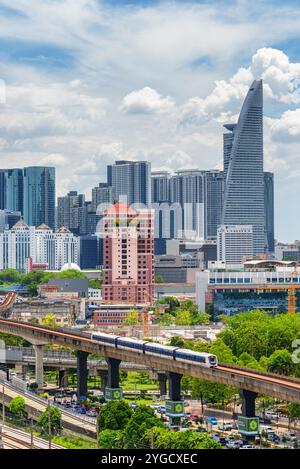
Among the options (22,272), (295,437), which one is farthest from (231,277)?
(22,272)

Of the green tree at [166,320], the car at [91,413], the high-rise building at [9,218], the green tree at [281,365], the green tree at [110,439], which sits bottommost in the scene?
the car at [91,413]

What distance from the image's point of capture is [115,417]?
11.0m

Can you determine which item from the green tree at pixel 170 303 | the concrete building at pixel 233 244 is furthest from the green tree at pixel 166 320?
the concrete building at pixel 233 244

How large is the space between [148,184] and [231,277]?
35.9 m

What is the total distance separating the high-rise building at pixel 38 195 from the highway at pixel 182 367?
39.6m

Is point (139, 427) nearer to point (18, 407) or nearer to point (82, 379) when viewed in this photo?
point (18, 407)

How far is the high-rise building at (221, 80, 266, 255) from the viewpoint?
54.9 meters

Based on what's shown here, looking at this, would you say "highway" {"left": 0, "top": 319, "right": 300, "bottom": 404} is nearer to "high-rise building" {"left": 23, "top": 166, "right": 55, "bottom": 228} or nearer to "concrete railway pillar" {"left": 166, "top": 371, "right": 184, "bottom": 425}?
"concrete railway pillar" {"left": 166, "top": 371, "right": 184, "bottom": 425}

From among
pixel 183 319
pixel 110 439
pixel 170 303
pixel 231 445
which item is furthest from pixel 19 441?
pixel 170 303

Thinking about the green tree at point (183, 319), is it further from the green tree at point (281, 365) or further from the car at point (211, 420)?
the car at point (211, 420)

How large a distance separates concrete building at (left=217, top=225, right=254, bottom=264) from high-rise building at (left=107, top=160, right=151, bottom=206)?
1189 cm

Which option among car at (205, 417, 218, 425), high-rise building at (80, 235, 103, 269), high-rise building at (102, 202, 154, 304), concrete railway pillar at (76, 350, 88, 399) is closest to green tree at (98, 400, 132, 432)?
car at (205, 417, 218, 425)

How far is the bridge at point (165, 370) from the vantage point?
37.7ft

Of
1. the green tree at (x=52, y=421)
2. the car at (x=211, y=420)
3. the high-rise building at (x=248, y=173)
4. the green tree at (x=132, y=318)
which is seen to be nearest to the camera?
the green tree at (x=52, y=421)
